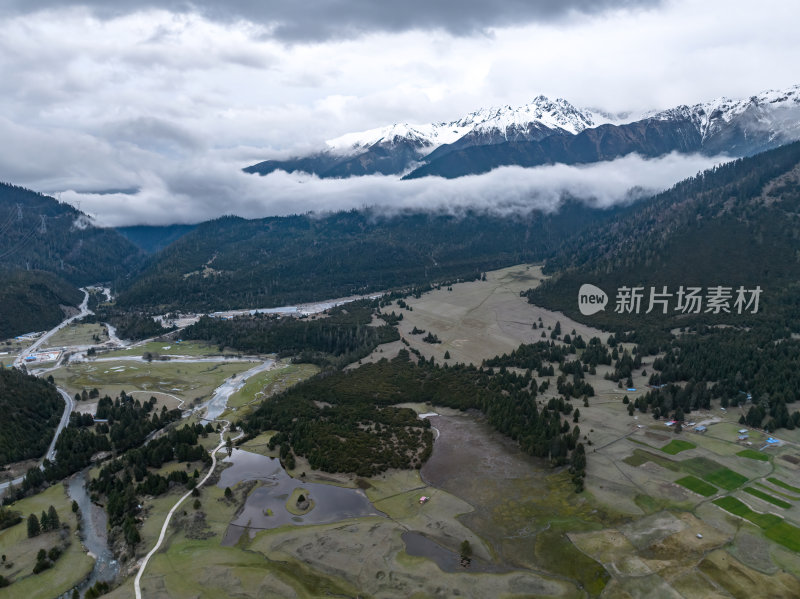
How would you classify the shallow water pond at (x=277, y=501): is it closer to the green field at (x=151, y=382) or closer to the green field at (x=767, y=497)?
the green field at (x=767, y=497)

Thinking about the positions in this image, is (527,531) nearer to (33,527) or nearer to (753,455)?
(753,455)

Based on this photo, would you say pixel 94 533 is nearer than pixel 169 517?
Yes

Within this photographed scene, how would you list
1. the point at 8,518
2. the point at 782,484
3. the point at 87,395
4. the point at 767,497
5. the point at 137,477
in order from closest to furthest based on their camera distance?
the point at 767,497
the point at 782,484
the point at 8,518
the point at 137,477
the point at 87,395

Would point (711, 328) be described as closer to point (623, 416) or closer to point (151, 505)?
point (623, 416)

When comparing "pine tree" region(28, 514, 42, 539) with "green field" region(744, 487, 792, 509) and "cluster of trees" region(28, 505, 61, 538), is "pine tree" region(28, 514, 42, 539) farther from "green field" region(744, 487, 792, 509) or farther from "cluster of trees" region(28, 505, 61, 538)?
"green field" region(744, 487, 792, 509)

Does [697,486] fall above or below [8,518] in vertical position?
above

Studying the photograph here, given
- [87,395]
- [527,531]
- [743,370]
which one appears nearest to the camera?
[527,531]

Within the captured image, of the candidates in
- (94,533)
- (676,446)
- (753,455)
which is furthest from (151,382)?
(753,455)

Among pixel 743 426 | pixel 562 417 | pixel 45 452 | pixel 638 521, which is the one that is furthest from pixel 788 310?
pixel 45 452
